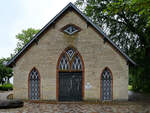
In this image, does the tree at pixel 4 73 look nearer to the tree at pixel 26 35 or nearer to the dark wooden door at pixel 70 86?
the tree at pixel 26 35

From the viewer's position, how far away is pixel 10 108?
12094mm

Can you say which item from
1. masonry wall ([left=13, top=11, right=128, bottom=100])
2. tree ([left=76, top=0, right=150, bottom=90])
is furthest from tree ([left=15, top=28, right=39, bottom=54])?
masonry wall ([left=13, top=11, right=128, bottom=100])

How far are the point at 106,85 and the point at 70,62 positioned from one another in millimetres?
3798

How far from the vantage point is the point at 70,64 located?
16.3m

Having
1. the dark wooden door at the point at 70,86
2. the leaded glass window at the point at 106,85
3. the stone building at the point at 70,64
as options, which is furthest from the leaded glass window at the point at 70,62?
the leaded glass window at the point at 106,85

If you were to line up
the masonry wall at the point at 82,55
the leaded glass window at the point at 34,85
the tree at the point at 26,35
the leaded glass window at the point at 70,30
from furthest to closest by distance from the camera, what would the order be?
the tree at the point at 26,35, the leaded glass window at the point at 70,30, the leaded glass window at the point at 34,85, the masonry wall at the point at 82,55

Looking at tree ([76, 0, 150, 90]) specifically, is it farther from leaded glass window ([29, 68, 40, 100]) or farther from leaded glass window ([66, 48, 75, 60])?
leaded glass window ([29, 68, 40, 100])

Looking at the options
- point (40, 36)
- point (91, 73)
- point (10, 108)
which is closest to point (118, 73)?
point (91, 73)

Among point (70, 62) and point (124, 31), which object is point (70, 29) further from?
point (124, 31)

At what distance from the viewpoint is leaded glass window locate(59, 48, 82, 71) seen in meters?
16.3

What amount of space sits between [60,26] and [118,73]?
6.69 m

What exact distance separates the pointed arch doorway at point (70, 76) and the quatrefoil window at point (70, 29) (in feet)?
4.79

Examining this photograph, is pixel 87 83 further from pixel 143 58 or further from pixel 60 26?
pixel 143 58

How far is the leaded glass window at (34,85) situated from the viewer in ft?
53.4
